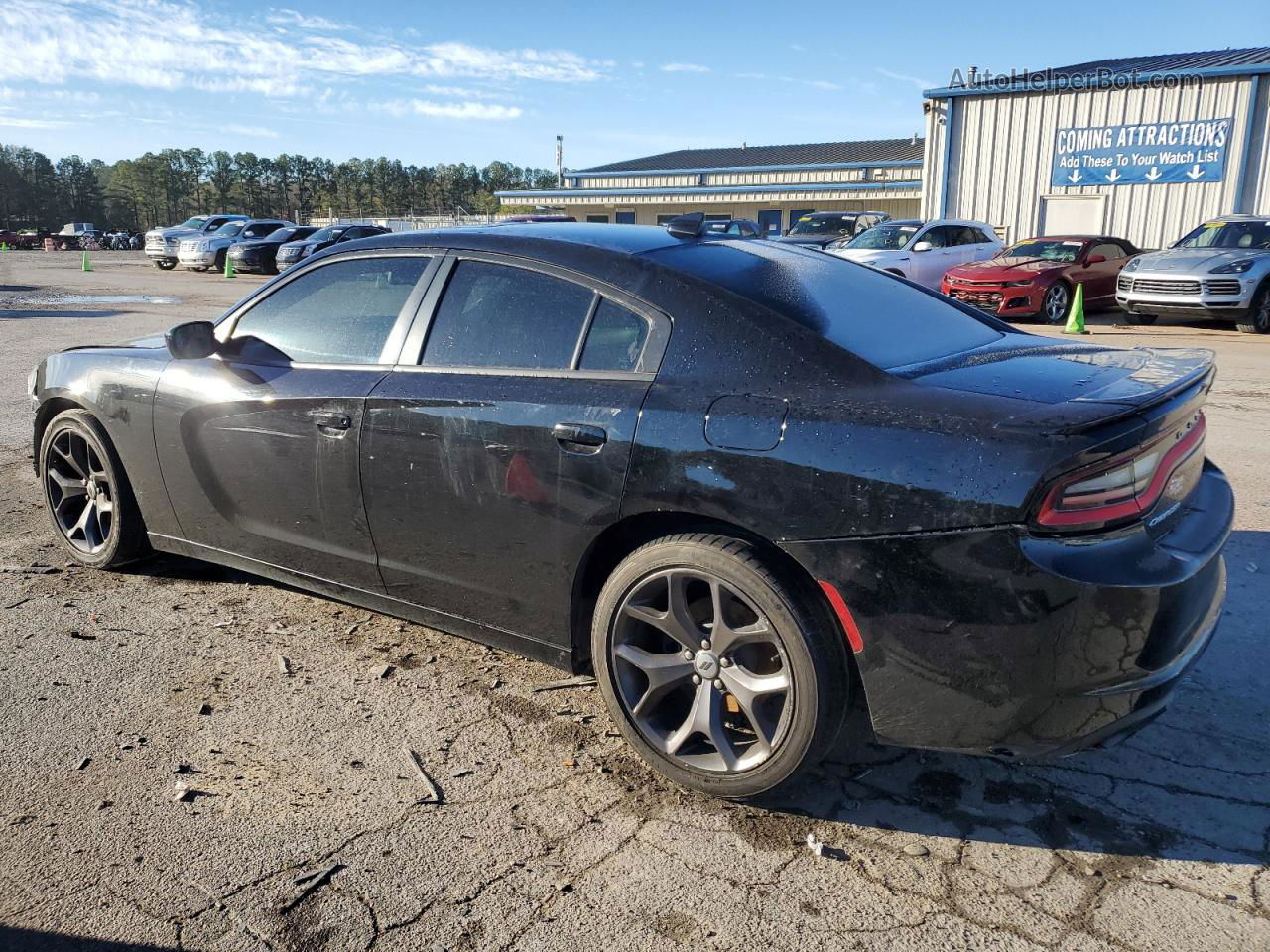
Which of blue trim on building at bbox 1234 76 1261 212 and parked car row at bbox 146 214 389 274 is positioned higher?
blue trim on building at bbox 1234 76 1261 212

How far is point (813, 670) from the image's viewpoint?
101 inches

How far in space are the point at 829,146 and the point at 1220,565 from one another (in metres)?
45.8

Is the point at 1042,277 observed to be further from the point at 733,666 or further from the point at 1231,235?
the point at 733,666

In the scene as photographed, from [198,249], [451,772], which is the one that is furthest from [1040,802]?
[198,249]

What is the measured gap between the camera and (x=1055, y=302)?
16.5 m

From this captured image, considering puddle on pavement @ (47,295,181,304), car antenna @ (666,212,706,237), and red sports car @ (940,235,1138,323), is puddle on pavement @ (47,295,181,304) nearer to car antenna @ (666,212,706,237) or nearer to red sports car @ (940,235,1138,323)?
red sports car @ (940,235,1138,323)

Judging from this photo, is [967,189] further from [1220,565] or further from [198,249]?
[1220,565]

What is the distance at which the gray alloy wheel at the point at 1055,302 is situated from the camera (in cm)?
1627

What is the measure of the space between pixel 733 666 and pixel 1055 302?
1570 cm

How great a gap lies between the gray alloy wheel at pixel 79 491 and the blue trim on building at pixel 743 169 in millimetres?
37316

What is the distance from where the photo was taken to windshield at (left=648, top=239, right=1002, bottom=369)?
2891mm

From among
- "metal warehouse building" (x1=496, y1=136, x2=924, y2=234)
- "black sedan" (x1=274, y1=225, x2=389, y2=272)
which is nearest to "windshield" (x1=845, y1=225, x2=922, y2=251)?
"black sedan" (x1=274, y1=225, x2=389, y2=272)

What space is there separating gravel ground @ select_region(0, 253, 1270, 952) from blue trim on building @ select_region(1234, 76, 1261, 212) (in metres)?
22.6

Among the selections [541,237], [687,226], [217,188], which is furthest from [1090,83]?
[217,188]
